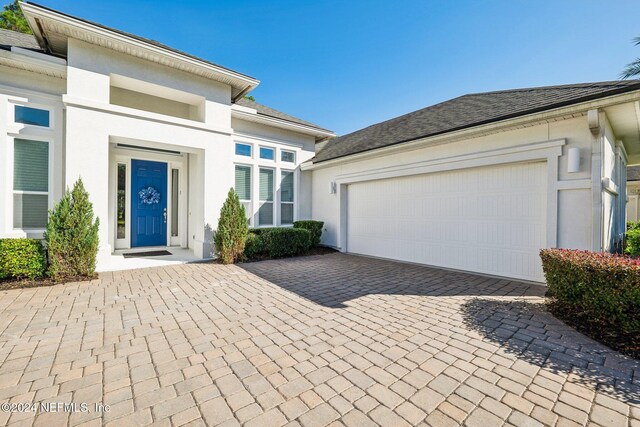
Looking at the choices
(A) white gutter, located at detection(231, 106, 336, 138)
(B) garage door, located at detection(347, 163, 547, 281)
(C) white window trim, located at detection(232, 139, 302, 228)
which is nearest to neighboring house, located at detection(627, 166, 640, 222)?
(B) garage door, located at detection(347, 163, 547, 281)

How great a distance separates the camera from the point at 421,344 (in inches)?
124

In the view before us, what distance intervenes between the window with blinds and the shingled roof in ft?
8.63

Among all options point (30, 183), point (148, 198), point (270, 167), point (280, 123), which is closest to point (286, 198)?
point (270, 167)

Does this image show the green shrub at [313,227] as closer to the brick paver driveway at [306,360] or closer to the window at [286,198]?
the window at [286,198]

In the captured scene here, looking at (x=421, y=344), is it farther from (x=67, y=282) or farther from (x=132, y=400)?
(x=67, y=282)

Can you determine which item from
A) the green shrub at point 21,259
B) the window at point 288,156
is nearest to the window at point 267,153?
the window at point 288,156

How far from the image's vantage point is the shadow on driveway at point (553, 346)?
97.7 inches

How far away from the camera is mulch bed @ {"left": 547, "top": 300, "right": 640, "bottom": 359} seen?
3.06 meters

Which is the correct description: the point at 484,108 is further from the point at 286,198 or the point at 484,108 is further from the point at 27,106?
the point at 27,106

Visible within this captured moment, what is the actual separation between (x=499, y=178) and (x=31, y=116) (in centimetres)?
1092

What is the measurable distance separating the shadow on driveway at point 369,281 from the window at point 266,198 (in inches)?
98.3

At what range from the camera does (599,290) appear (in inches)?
138

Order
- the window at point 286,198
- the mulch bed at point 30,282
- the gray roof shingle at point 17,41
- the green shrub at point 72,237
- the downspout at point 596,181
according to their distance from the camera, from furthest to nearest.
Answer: the window at point 286,198 < the gray roof shingle at point 17,41 < the green shrub at point 72,237 < the mulch bed at point 30,282 < the downspout at point 596,181

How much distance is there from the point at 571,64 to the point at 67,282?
1352cm
